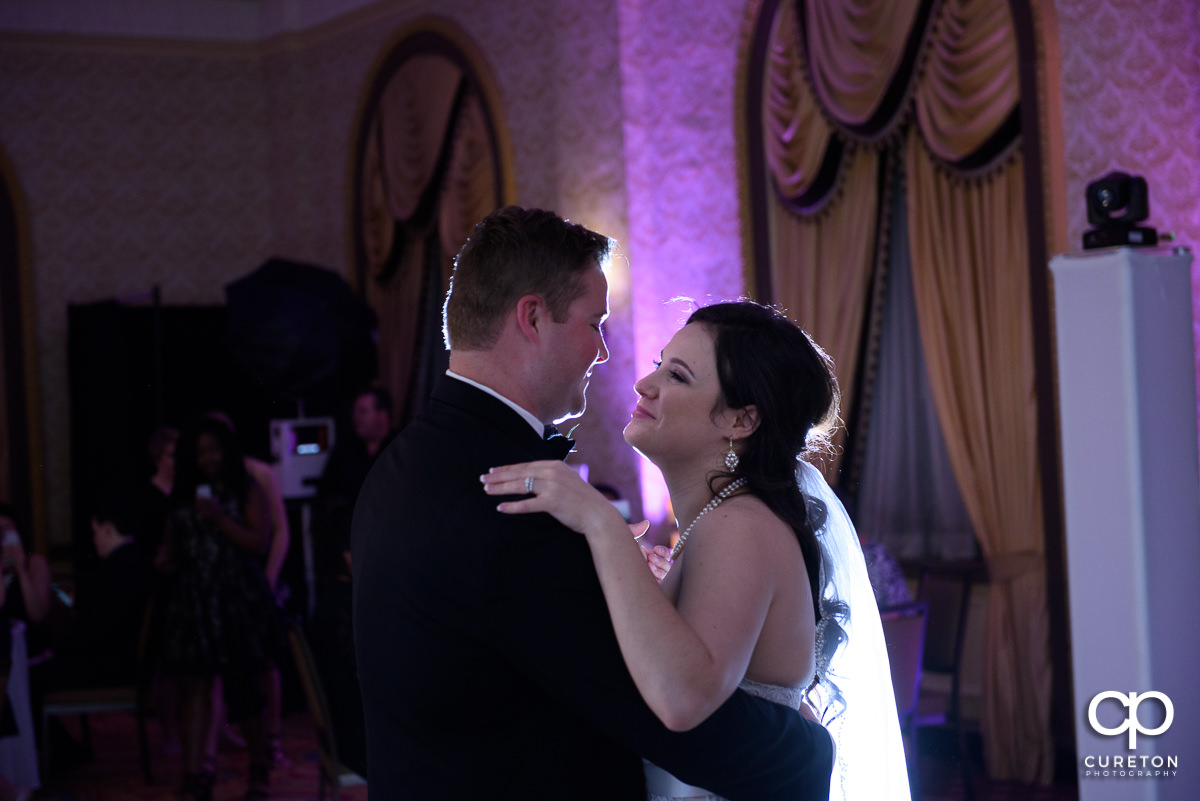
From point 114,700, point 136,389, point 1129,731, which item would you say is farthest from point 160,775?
point 1129,731

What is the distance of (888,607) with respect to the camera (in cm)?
429

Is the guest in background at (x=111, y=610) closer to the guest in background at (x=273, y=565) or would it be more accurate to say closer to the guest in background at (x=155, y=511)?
the guest in background at (x=155, y=511)

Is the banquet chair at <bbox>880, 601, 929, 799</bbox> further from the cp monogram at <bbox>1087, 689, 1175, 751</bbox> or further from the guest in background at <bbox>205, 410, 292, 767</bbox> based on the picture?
the guest in background at <bbox>205, 410, 292, 767</bbox>

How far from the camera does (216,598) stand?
16.3 feet

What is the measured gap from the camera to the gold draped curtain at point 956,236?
4828 mm

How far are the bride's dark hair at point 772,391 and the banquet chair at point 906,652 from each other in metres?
2.37

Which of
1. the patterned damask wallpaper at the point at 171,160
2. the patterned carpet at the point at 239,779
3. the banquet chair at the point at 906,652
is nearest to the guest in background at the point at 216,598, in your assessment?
the patterned carpet at the point at 239,779

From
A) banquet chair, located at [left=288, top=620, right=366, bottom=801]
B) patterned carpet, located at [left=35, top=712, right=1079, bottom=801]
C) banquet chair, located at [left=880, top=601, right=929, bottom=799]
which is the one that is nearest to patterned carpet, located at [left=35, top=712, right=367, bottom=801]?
patterned carpet, located at [left=35, top=712, right=1079, bottom=801]

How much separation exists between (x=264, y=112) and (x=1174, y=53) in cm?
628

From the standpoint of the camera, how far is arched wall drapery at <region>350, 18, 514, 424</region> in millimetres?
7105

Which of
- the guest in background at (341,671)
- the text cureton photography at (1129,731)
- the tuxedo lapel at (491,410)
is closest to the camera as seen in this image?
the tuxedo lapel at (491,410)

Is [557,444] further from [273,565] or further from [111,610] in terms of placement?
[111,610]

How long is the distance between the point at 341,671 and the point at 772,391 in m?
2.60

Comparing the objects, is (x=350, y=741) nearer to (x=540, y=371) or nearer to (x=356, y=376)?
(x=540, y=371)
